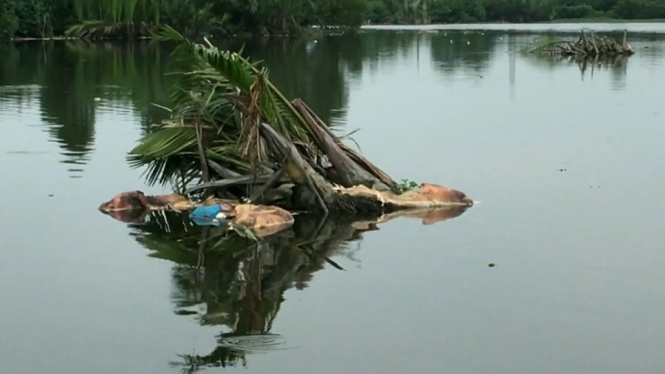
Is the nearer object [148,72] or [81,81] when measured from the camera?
[81,81]

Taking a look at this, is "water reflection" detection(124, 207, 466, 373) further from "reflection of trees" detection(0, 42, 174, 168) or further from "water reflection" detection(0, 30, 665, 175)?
"reflection of trees" detection(0, 42, 174, 168)

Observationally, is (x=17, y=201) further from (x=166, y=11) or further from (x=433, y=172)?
(x=166, y=11)

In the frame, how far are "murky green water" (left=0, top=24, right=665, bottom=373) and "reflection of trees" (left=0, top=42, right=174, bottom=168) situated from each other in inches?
11.5

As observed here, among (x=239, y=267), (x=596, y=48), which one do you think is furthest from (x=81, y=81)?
(x=239, y=267)

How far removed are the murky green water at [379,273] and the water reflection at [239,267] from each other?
0.09 ft

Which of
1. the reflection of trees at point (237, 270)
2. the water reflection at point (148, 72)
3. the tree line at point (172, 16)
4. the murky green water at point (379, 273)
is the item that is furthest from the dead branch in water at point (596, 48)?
the reflection of trees at point (237, 270)

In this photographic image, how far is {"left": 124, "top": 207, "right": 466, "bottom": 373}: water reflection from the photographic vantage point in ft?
27.8

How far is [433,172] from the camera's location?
16.3 metres

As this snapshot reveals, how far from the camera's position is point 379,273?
1047 cm

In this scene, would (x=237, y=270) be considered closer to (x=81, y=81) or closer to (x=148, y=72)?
(x=81, y=81)

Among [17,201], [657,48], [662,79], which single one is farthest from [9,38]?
[17,201]

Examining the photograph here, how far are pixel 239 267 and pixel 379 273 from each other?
4.23 feet

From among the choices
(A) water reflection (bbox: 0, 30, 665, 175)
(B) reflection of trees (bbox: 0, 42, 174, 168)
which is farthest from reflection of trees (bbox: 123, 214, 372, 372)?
(B) reflection of trees (bbox: 0, 42, 174, 168)

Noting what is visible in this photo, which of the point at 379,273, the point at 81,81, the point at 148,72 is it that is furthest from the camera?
the point at 148,72
